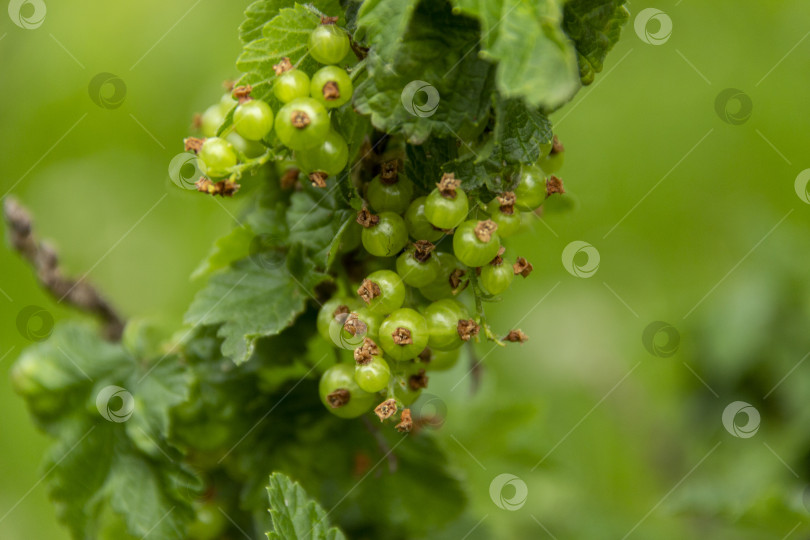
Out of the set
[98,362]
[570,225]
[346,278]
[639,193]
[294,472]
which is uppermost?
[639,193]

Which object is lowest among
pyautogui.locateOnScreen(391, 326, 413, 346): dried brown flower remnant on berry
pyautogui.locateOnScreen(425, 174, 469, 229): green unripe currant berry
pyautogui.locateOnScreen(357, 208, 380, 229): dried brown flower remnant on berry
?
pyautogui.locateOnScreen(391, 326, 413, 346): dried brown flower remnant on berry

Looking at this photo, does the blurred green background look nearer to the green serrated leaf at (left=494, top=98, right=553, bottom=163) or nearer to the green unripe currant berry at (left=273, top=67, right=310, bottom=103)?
the green unripe currant berry at (left=273, top=67, right=310, bottom=103)

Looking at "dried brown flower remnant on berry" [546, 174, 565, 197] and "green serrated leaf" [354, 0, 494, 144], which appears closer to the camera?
"green serrated leaf" [354, 0, 494, 144]

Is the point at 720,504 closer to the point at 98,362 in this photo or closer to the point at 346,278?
the point at 346,278

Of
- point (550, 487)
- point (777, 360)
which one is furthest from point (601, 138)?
point (550, 487)

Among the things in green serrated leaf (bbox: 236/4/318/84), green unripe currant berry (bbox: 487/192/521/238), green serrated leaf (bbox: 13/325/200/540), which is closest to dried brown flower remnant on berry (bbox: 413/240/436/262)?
green unripe currant berry (bbox: 487/192/521/238)

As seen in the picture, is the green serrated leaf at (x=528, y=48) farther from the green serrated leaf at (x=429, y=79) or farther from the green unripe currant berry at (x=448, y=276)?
the green unripe currant berry at (x=448, y=276)
